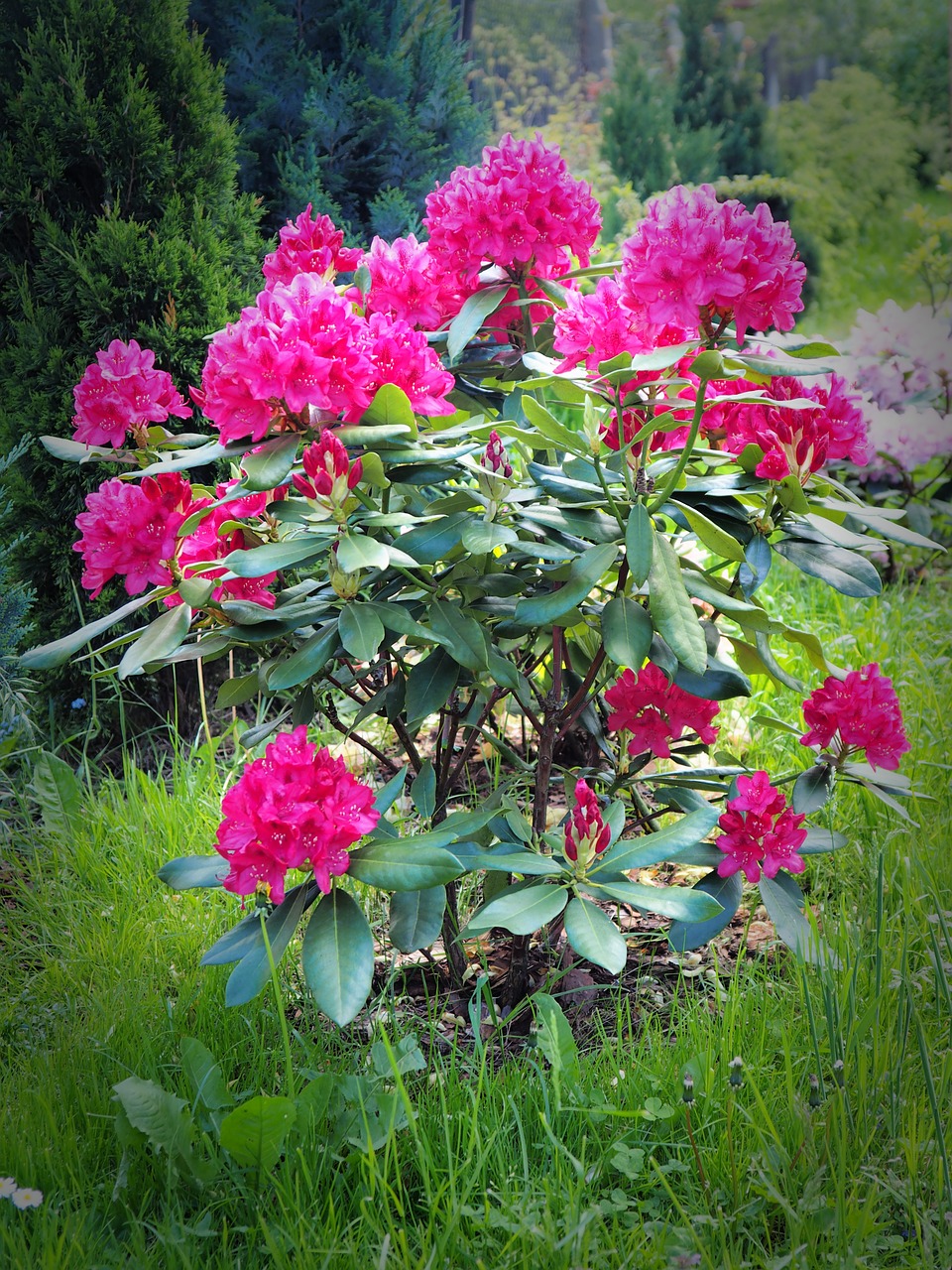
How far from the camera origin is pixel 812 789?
1591mm

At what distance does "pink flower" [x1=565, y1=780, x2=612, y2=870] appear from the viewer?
1359mm

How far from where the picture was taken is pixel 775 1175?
4.04 ft

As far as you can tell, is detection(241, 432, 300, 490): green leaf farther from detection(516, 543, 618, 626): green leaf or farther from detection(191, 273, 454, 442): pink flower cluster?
detection(516, 543, 618, 626): green leaf

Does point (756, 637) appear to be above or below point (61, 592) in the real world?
above

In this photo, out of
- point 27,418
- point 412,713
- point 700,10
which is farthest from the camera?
point 700,10

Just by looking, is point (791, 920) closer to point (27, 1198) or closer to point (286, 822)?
point (286, 822)

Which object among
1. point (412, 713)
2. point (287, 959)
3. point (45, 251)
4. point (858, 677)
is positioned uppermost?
point (45, 251)

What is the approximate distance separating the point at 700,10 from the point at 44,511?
1010cm

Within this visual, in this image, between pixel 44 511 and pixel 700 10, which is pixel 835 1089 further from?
pixel 700 10

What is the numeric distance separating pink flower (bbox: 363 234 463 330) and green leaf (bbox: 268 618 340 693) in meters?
0.51

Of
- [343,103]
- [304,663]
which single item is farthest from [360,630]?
[343,103]

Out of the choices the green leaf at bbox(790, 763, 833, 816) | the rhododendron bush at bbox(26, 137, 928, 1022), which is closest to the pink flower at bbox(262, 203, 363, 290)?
the rhododendron bush at bbox(26, 137, 928, 1022)

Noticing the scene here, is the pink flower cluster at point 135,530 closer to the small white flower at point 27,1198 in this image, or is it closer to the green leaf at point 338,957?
the green leaf at point 338,957

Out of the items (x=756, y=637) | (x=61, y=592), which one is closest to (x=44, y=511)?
(x=61, y=592)
